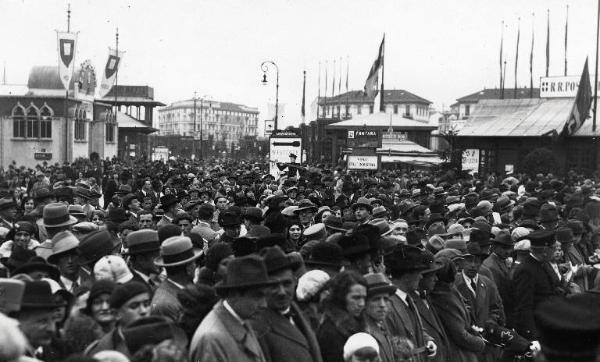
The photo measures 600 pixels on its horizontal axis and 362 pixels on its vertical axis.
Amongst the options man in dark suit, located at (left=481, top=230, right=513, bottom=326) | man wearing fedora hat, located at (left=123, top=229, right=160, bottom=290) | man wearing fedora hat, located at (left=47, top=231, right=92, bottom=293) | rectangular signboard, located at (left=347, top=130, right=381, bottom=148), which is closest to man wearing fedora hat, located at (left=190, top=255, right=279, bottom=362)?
man wearing fedora hat, located at (left=123, top=229, right=160, bottom=290)

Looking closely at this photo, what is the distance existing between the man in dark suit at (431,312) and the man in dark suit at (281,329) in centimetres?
166

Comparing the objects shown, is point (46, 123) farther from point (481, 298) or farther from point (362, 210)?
point (481, 298)

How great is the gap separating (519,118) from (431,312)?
4304 centimetres

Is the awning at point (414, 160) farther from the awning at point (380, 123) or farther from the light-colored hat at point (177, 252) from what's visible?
the light-colored hat at point (177, 252)

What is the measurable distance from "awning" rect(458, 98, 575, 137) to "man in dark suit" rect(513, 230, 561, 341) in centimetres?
3650

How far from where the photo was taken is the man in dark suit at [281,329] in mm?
5668

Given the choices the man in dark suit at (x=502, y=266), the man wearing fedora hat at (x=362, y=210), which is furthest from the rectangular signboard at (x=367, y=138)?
the man in dark suit at (x=502, y=266)

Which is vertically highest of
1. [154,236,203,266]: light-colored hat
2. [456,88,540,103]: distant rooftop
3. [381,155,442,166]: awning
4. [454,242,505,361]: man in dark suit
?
[456,88,540,103]: distant rooftop

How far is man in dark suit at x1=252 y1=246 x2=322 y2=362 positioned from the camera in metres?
5.67

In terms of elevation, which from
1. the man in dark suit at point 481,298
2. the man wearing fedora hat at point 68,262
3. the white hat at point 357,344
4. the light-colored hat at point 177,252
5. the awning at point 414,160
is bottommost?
the man in dark suit at point 481,298

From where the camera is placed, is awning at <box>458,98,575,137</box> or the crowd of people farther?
awning at <box>458,98,575,137</box>

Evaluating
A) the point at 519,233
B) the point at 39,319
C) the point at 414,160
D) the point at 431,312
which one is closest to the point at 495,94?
the point at 414,160

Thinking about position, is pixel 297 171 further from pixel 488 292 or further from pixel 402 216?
pixel 488 292

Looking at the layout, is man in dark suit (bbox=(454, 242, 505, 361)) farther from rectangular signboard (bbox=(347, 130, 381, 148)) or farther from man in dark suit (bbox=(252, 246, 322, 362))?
rectangular signboard (bbox=(347, 130, 381, 148))
